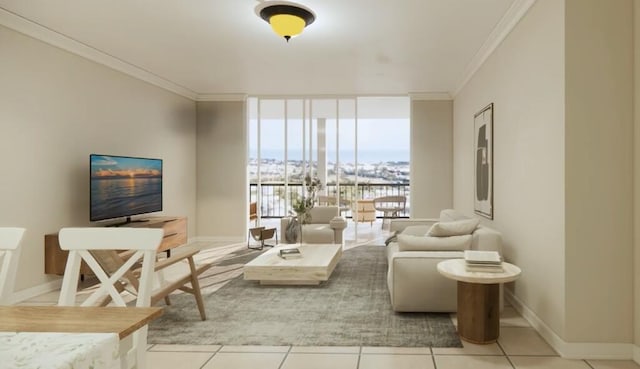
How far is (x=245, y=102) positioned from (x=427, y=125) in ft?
11.0

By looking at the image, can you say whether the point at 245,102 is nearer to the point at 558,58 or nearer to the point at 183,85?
the point at 183,85

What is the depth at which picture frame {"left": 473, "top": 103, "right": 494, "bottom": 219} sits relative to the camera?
4.68 m

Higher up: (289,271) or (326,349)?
(289,271)

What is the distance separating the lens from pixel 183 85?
22.8ft

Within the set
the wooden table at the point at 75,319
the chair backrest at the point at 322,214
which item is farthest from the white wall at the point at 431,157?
the wooden table at the point at 75,319

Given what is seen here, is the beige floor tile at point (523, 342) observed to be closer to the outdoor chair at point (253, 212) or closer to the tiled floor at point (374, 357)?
the tiled floor at point (374, 357)

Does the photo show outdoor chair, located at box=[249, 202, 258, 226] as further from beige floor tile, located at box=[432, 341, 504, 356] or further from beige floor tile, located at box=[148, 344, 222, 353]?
beige floor tile, located at box=[432, 341, 504, 356]

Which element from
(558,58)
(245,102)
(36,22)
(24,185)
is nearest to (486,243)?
(558,58)

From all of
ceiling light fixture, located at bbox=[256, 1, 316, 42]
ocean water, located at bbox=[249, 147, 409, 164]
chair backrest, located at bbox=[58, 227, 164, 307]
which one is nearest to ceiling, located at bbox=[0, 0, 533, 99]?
ceiling light fixture, located at bbox=[256, 1, 316, 42]

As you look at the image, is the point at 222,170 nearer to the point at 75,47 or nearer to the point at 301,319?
the point at 75,47

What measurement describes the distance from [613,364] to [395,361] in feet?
4.41

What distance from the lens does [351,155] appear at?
8.29m

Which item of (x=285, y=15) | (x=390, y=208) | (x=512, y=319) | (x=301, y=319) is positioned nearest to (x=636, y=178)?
(x=512, y=319)

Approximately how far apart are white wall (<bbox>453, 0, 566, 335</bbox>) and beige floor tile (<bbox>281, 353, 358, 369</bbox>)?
141cm
